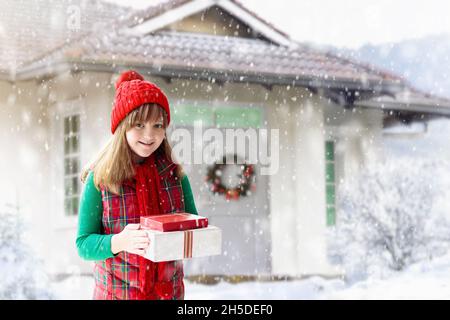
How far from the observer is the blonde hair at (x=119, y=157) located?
1.38 m

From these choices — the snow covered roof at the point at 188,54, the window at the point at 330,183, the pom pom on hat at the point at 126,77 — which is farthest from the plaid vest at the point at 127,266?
the window at the point at 330,183

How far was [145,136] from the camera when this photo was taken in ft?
4.63

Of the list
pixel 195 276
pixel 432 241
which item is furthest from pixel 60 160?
pixel 432 241

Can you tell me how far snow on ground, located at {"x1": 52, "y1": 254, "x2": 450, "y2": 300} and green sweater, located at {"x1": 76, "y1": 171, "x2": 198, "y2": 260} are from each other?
2.64 meters

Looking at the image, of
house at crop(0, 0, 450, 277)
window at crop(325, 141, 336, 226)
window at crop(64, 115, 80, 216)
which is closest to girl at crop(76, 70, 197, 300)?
house at crop(0, 0, 450, 277)

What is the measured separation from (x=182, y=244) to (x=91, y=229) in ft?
0.86

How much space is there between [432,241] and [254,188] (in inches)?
57.4

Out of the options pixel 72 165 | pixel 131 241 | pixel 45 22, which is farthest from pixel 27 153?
pixel 131 241

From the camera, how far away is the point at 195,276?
170 inches

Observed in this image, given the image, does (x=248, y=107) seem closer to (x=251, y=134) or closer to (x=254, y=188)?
(x=251, y=134)

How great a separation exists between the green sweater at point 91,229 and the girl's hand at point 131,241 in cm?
2

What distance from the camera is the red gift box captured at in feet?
4.22

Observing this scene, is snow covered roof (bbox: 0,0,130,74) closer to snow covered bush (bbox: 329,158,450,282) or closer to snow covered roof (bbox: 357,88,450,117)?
snow covered roof (bbox: 357,88,450,117)

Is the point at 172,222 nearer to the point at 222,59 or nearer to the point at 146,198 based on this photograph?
the point at 146,198
